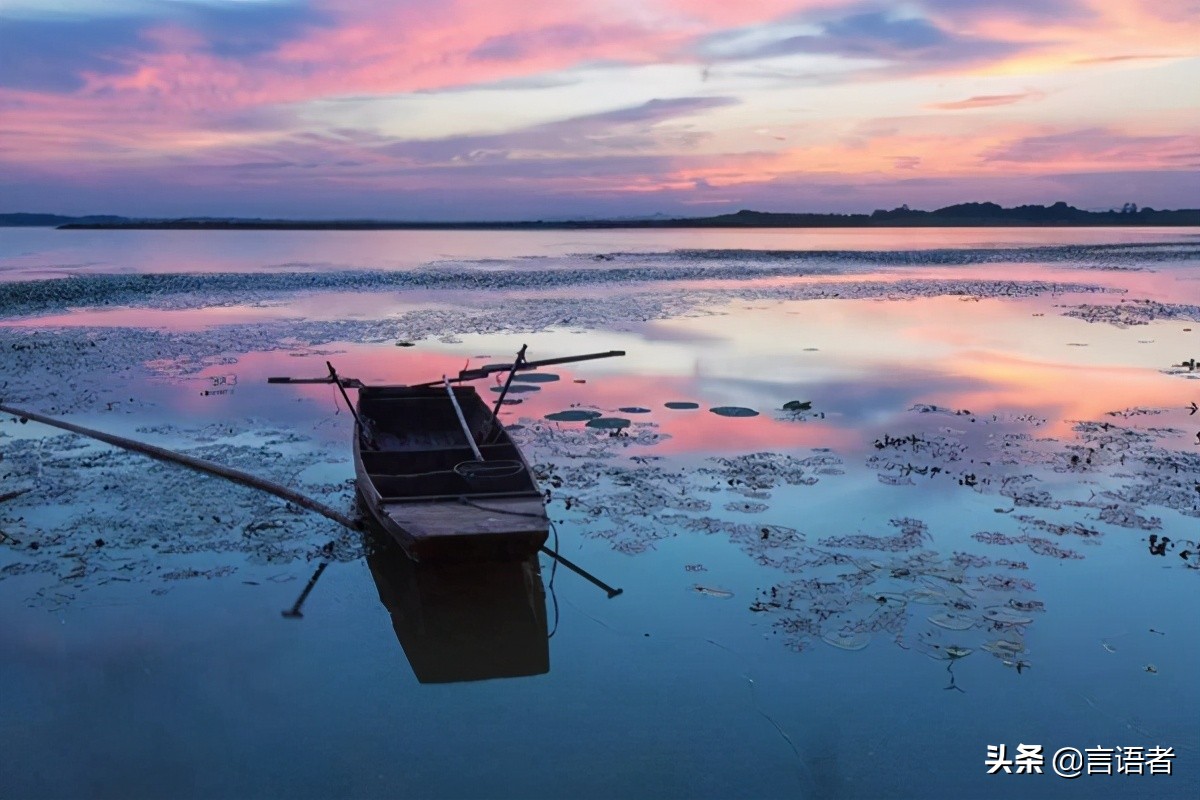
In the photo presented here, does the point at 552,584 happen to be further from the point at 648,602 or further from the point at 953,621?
the point at 953,621

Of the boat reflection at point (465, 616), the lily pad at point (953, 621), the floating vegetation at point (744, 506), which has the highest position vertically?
the floating vegetation at point (744, 506)

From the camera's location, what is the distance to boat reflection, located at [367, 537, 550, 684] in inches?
241

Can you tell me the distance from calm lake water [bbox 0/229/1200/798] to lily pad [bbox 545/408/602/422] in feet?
0.66

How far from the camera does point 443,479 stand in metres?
8.19

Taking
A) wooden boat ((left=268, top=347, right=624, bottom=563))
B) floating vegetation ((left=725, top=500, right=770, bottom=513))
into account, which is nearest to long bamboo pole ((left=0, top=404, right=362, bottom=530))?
wooden boat ((left=268, top=347, right=624, bottom=563))

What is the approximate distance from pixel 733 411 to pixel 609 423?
77.9 inches

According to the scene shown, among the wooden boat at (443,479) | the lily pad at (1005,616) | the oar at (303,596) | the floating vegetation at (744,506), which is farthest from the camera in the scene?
the floating vegetation at (744,506)

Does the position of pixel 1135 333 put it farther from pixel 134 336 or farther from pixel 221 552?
pixel 134 336

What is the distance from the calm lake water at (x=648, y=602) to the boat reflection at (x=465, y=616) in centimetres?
3

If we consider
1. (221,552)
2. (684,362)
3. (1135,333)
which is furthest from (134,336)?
(1135,333)

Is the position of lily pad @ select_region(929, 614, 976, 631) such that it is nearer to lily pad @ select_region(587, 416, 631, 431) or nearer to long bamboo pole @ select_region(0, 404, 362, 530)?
long bamboo pole @ select_region(0, 404, 362, 530)

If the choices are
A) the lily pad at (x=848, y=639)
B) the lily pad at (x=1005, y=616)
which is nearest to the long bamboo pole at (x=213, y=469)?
the lily pad at (x=848, y=639)

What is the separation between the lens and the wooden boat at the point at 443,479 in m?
6.28

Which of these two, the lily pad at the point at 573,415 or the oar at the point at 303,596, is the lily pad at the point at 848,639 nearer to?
the oar at the point at 303,596
